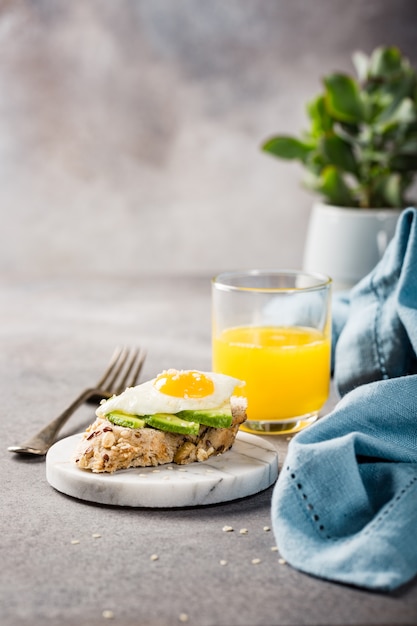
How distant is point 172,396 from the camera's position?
1408mm

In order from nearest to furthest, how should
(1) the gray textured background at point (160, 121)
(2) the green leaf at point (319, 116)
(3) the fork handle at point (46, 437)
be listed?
(3) the fork handle at point (46, 437) → (2) the green leaf at point (319, 116) → (1) the gray textured background at point (160, 121)

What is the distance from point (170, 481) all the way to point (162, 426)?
11 centimetres

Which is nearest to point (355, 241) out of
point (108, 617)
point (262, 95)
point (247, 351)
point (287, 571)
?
point (247, 351)

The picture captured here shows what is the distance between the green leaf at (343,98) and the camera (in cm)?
246

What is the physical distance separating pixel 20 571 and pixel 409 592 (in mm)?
485

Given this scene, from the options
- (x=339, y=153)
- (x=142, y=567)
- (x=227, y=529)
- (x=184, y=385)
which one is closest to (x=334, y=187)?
(x=339, y=153)

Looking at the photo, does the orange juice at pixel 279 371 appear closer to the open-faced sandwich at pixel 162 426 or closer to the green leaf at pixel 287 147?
the open-faced sandwich at pixel 162 426

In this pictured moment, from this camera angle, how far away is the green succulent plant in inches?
97.9

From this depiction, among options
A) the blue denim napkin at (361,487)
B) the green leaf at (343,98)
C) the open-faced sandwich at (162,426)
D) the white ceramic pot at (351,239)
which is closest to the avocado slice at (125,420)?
the open-faced sandwich at (162,426)

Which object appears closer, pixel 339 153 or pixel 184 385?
pixel 184 385

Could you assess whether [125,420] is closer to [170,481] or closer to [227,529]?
[170,481]

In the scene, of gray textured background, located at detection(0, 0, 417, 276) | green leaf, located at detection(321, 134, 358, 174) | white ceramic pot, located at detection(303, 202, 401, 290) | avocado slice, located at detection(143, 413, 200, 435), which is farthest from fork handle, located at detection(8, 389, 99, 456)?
gray textured background, located at detection(0, 0, 417, 276)

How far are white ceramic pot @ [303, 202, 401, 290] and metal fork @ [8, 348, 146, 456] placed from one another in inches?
26.0

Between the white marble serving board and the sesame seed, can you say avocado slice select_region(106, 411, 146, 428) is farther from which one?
the sesame seed
